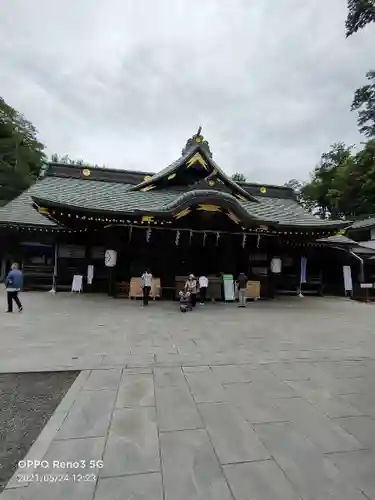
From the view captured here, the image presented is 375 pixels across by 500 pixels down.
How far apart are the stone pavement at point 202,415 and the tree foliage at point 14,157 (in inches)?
963

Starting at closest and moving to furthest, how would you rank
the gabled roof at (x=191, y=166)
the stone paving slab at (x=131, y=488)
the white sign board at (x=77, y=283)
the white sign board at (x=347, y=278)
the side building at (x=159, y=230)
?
the stone paving slab at (x=131, y=488) < the side building at (x=159, y=230) < the white sign board at (x=77, y=283) < the gabled roof at (x=191, y=166) < the white sign board at (x=347, y=278)

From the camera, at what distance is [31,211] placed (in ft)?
50.3

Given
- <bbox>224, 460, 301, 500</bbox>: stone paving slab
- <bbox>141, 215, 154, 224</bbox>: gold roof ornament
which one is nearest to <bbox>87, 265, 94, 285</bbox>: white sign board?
<bbox>141, 215, 154, 224</bbox>: gold roof ornament

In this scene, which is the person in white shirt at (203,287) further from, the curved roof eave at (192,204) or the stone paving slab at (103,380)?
the stone paving slab at (103,380)

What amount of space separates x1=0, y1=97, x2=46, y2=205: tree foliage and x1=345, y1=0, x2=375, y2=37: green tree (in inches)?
1093

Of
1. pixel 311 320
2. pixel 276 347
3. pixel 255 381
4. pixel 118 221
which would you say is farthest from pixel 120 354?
pixel 118 221

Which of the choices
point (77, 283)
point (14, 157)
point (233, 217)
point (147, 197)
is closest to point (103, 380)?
point (233, 217)

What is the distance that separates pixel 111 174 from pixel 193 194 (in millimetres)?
7666

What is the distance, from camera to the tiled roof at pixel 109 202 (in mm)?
12820

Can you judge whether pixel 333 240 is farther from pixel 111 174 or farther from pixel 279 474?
pixel 279 474

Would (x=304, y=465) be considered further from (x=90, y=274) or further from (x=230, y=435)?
(x=90, y=274)

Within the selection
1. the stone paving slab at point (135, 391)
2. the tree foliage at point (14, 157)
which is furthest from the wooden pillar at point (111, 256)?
the tree foliage at point (14, 157)

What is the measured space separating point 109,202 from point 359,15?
1119 cm

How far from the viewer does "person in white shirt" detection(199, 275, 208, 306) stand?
1166 centimetres
